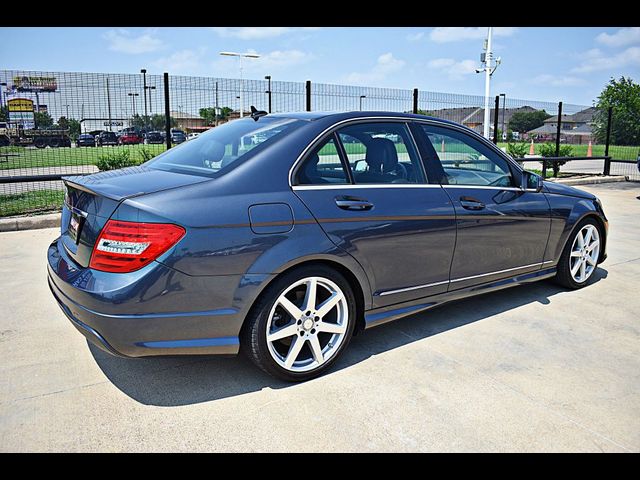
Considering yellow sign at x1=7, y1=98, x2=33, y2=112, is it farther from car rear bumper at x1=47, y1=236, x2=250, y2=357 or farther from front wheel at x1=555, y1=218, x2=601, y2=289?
front wheel at x1=555, y1=218, x2=601, y2=289

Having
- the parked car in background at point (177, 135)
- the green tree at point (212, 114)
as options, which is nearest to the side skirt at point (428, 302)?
the green tree at point (212, 114)

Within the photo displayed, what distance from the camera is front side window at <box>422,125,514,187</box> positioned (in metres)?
4.01

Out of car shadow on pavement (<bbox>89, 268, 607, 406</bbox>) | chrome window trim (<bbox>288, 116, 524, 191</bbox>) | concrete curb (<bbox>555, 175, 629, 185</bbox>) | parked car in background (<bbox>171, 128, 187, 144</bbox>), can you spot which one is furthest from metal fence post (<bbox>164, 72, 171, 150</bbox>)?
concrete curb (<bbox>555, 175, 629, 185</bbox>)

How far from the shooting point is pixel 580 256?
510 centimetres

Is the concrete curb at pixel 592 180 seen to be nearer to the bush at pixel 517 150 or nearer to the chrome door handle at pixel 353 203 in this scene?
the bush at pixel 517 150

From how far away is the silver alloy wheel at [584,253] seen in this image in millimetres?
5047

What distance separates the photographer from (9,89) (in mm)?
8500

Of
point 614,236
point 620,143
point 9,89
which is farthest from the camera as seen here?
point 620,143

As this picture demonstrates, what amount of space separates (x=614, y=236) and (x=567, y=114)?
9.59 m

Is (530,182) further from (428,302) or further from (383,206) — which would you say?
(383,206)

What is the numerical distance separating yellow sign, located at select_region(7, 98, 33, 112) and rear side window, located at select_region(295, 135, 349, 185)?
743 centimetres

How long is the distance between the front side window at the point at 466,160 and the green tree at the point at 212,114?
633cm

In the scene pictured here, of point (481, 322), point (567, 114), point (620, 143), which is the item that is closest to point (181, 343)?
point (481, 322)
